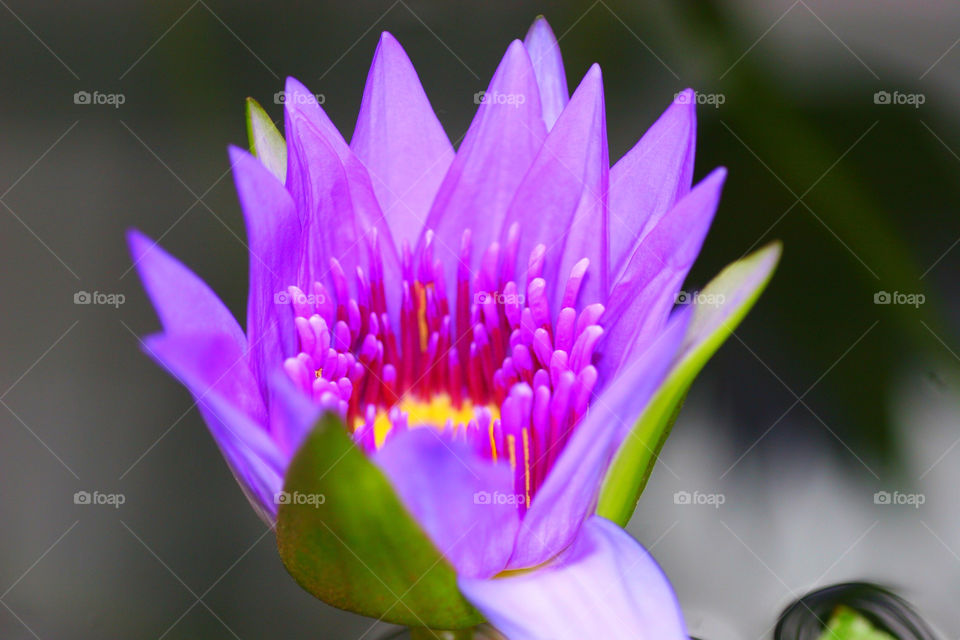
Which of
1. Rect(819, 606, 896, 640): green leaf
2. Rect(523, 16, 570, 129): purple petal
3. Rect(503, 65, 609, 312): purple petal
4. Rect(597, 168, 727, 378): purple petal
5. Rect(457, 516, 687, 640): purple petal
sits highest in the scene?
Rect(523, 16, 570, 129): purple petal

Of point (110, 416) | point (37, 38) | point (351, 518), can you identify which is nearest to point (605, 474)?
point (351, 518)

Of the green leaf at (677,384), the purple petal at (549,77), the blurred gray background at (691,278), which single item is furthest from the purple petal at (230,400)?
the blurred gray background at (691,278)

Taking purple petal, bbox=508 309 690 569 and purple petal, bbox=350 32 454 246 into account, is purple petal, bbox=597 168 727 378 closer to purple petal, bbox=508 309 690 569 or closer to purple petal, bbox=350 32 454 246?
purple petal, bbox=508 309 690 569

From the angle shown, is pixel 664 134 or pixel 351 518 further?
pixel 664 134

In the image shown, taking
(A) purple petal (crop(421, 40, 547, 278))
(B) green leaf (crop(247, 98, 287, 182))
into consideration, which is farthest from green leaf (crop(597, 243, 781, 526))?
(B) green leaf (crop(247, 98, 287, 182))

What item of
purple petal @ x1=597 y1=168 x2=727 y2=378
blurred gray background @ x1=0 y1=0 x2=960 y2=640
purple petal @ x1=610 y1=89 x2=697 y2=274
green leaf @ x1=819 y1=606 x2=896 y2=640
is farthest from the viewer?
blurred gray background @ x1=0 y1=0 x2=960 y2=640

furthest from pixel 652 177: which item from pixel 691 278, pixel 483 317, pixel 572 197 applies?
pixel 691 278

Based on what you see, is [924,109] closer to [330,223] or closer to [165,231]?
[330,223]

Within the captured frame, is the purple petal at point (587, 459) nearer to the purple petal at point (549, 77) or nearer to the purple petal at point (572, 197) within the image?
the purple petal at point (572, 197)
